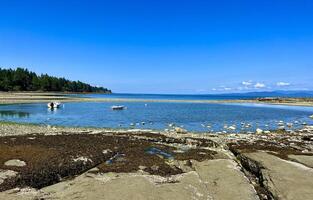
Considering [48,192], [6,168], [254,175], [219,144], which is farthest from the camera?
[219,144]

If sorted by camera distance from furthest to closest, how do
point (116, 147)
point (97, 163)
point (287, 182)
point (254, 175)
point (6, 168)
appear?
point (116, 147) → point (97, 163) → point (254, 175) → point (6, 168) → point (287, 182)

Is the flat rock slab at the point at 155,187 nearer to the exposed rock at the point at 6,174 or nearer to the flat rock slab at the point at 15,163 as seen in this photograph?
the exposed rock at the point at 6,174

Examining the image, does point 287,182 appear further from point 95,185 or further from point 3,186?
point 3,186

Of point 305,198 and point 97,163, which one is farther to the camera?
point 97,163

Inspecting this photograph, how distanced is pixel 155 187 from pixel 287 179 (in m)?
5.53

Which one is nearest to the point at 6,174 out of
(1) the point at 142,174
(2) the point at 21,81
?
(1) the point at 142,174

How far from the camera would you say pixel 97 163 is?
17641 millimetres

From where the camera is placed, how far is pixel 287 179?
13141mm

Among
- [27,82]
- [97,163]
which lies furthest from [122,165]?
[27,82]

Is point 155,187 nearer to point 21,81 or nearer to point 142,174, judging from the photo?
point 142,174

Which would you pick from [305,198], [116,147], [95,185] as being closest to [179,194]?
[95,185]

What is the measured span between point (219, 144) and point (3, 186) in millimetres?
17231

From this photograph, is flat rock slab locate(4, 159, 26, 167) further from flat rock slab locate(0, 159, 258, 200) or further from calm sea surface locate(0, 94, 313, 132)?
calm sea surface locate(0, 94, 313, 132)

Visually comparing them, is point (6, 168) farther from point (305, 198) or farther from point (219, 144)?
point (219, 144)
